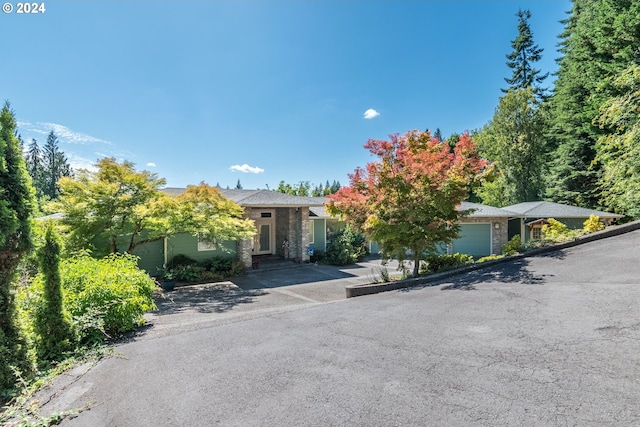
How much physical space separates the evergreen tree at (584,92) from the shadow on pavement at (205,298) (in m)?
22.7

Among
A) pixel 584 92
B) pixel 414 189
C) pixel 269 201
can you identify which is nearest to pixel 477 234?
pixel 414 189

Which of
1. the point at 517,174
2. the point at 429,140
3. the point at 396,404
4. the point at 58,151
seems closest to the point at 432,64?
the point at 429,140

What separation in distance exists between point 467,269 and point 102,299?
34.9 ft

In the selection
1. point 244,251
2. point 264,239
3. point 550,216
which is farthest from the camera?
point 550,216

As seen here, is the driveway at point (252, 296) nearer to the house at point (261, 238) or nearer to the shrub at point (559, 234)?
the house at point (261, 238)

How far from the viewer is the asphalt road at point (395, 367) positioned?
286 centimetres

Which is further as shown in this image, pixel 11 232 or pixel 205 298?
pixel 205 298

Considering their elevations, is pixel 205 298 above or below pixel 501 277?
below

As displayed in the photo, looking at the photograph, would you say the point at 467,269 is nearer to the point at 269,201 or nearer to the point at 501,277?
the point at 501,277

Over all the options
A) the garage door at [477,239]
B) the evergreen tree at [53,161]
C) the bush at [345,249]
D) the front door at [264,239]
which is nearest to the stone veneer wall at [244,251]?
the front door at [264,239]

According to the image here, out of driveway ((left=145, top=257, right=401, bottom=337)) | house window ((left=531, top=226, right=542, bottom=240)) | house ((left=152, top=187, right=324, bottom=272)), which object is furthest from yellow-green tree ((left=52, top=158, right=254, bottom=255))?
house window ((left=531, top=226, right=542, bottom=240))

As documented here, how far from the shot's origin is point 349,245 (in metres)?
17.9

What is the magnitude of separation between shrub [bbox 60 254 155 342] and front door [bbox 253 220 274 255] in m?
Result: 11.2

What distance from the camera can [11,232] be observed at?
3898 millimetres
